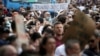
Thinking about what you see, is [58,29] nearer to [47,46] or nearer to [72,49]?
[47,46]

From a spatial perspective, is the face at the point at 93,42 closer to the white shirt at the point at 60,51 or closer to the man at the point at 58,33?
the white shirt at the point at 60,51

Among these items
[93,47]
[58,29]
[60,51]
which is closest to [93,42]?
[93,47]

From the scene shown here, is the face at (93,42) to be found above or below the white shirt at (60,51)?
above

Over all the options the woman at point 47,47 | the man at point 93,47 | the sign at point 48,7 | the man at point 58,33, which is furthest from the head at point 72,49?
the sign at point 48,7

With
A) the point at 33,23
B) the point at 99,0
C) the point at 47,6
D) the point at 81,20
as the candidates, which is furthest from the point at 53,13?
the point at 99,0

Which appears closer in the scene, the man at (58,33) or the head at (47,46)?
the head at (47,46)

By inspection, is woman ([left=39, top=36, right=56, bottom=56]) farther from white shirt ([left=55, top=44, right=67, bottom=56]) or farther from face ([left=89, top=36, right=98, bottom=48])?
face ([left=89, top=36, right=98, bottom=48])

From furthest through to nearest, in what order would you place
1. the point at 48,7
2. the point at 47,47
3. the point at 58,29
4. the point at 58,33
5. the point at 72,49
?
1. the point at 48,7
2. the point at 58,29
3. the point at 58,33
4. the point at 47,47
5. the point at 72,49

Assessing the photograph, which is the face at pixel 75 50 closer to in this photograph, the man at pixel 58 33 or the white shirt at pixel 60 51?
the white shirt at pixel 60 51

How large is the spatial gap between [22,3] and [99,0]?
462 inches

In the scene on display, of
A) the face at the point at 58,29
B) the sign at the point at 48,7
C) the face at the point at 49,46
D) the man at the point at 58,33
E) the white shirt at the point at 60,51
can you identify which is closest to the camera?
the face at the point at 49,46

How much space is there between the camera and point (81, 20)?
291 inches

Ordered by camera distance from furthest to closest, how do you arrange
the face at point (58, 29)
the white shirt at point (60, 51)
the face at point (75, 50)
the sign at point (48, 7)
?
1. the sign at point (48, 7)
2. the face at point (58, 29)
3. the white shirt at point (60, 51)
4. the face at point (75, 50)

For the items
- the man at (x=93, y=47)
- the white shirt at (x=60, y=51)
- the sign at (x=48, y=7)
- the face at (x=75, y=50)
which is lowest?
the sign at (x=48, y=7)
